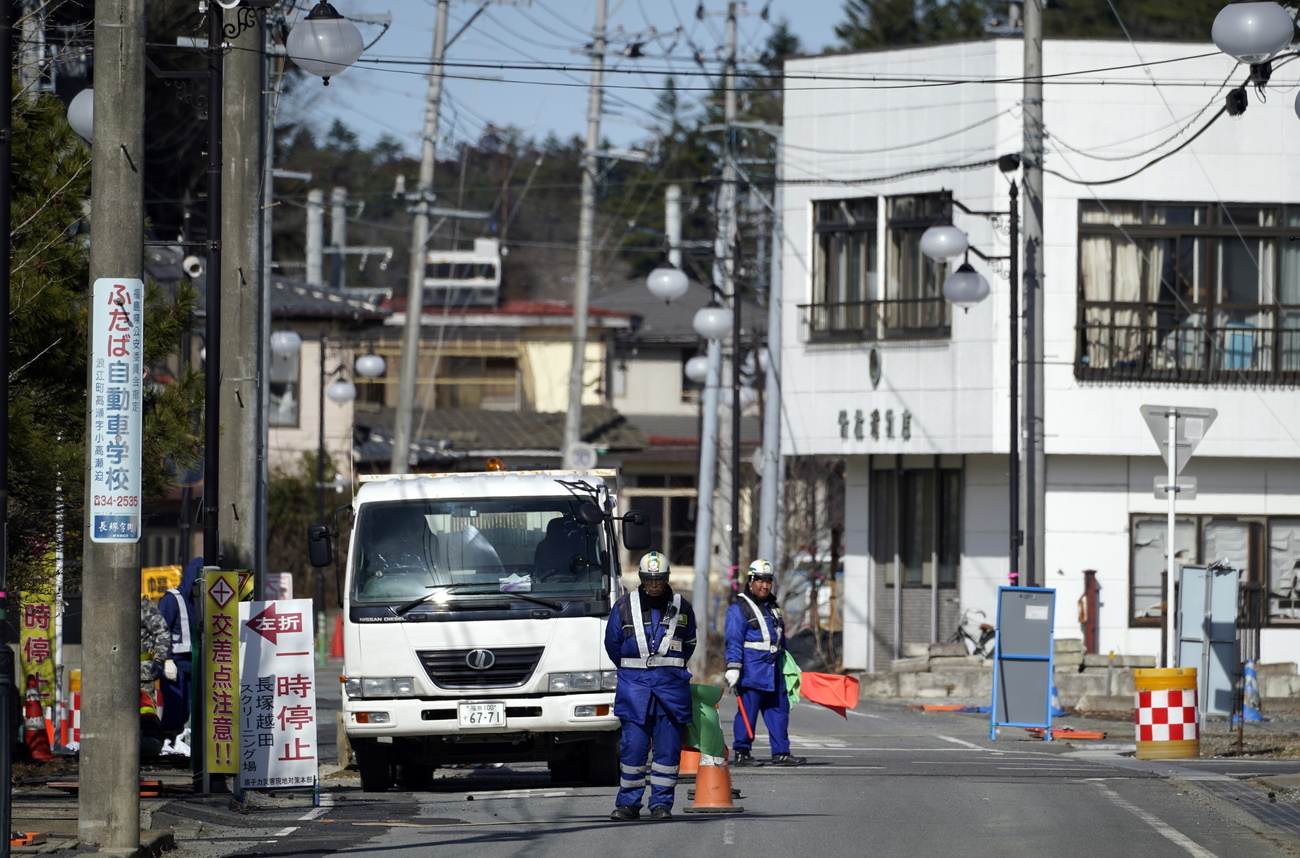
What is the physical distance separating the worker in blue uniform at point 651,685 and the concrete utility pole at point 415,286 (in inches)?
938

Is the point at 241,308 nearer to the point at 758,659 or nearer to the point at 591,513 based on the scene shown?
the point at 591,513

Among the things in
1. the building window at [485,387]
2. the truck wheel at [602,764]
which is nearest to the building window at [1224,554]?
the truck wheel at [602,764]

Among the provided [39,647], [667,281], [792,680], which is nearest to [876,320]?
[667,281]

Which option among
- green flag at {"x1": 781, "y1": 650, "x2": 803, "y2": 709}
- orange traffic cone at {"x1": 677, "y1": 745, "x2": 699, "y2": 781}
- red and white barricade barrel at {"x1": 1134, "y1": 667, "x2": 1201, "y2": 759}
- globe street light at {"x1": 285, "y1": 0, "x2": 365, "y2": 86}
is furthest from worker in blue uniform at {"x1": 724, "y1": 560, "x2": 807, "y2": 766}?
globe street light at {"x1": 285, "y1": 0, "x2": 365, "y2": 86}

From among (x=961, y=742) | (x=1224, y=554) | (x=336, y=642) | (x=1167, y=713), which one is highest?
(x=1224, y=554)

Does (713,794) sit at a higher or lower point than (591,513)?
lower

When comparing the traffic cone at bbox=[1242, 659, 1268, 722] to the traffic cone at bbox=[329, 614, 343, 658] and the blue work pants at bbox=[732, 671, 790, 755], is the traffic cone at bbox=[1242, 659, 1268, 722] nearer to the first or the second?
the blue work pants at bbox=[732, 671, 790, 755]

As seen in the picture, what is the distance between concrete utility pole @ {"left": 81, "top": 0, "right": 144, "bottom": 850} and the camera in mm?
10234

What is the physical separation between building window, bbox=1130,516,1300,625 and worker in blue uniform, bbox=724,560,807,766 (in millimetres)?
12875

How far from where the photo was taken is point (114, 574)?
405 inches

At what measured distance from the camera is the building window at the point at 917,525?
2952cm

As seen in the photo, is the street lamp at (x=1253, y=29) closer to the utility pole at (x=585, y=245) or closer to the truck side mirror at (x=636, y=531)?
the truck side mirror at (x=636, y=531)

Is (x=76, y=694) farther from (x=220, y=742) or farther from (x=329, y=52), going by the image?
(x=329, y=52)

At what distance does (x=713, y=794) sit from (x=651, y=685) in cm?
96
